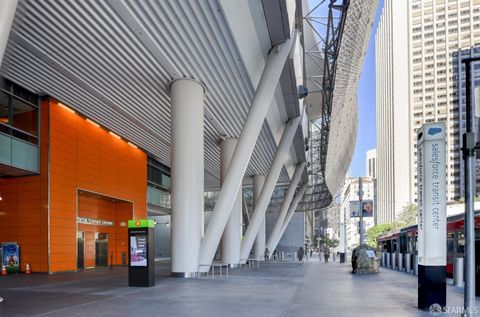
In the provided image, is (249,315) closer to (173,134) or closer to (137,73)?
(173,134)

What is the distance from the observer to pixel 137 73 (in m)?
18.4

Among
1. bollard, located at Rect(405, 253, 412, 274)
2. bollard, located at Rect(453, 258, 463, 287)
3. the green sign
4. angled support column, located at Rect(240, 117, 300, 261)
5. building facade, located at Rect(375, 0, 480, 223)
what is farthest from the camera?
building facade, located at Rect(375, 0, 480, 223)

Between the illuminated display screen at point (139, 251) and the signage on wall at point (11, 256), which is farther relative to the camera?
the signage on wall at point (11, 256)

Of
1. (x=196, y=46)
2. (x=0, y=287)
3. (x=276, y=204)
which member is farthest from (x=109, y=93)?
(x=276, y=204)

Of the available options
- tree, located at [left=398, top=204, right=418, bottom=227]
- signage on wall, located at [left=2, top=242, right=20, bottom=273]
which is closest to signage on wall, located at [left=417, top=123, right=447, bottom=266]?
signage on wall, located at [left=2, top=242, right=20, bottom=273]

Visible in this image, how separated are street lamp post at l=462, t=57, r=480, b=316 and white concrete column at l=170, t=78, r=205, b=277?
11587mm

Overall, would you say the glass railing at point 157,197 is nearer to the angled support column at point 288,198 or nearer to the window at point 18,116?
the angled support column at point 288,198

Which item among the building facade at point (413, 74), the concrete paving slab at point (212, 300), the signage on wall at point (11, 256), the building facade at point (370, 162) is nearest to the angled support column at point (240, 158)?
the concrete paving slab at point (212, 300)

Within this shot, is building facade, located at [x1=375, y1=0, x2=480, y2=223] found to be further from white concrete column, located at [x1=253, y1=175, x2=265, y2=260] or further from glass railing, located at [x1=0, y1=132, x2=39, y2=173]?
glass railing, located at [x1=0, y1=132, x2=39, y2=173]

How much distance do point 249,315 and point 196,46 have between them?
10485 mm

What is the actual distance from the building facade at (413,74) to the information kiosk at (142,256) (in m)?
77.3

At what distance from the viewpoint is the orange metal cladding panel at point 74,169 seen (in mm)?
22141

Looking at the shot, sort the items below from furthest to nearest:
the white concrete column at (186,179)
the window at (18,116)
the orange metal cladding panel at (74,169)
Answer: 1. the orange metal cladding panel at (74,169)
2. the window at (18,116)
3. the white concrete column at (186,179)

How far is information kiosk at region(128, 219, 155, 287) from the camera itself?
14.1m
